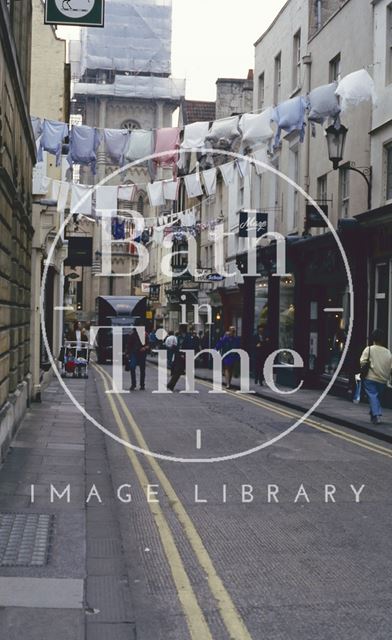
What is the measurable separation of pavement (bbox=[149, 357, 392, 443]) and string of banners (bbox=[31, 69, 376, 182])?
605 centimetres

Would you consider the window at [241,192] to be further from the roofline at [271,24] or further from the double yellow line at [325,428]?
the double yellow line at [325,428]

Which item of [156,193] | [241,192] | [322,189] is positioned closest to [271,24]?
[241,192]

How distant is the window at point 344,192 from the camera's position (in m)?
25.1

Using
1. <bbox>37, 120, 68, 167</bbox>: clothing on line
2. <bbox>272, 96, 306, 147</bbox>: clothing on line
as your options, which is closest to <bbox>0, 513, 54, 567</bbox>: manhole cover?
<bbox>272, 96, 306, 147</bbox>: clothing on line

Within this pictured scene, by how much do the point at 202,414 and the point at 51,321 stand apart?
44.8 ft

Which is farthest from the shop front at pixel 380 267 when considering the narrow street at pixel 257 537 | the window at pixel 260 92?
the window at pixel 260 92

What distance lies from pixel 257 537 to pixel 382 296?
14.8 meters

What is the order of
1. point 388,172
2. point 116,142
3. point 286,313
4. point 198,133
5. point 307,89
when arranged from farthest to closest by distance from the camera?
1. point 286,313
2. point 307,89
3. point 116,142
4. point 198,133
5. point 388,172

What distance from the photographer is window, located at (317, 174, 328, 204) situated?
1060 inches

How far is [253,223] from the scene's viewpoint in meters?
33.5

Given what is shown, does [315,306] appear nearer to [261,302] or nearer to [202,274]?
[261,302]

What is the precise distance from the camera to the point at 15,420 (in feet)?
45.7

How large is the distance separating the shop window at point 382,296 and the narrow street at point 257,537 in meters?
6.88

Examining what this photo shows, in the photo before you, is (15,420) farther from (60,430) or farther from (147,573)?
(147,573)
